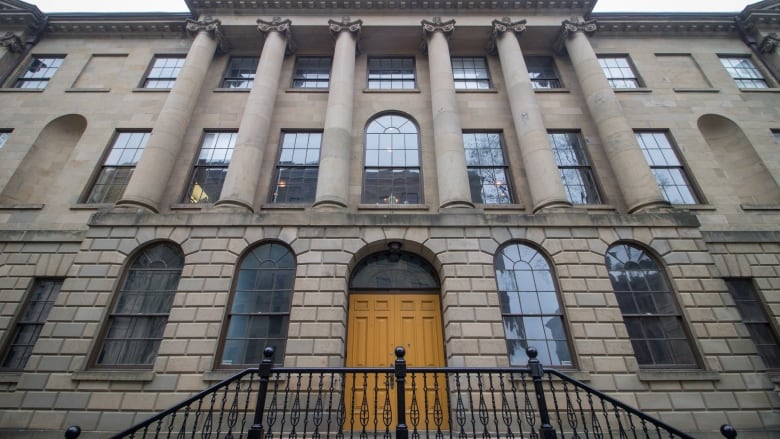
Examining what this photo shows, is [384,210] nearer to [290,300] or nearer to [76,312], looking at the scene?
[290,300]

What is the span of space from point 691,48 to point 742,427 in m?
15.3

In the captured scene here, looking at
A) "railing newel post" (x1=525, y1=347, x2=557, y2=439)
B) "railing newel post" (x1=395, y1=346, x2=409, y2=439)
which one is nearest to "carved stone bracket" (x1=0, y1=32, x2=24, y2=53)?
"railing newel post" (x1=395, y1=346, x2=409, y2=439)

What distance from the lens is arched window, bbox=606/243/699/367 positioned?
8453 mm

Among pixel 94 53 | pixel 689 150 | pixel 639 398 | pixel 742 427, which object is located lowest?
pixel 742 427

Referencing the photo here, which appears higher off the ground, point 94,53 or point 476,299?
point 94,53

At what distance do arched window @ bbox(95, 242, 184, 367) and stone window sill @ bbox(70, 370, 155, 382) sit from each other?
0.39 metres

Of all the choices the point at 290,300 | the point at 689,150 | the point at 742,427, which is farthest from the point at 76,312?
the point at 689,150

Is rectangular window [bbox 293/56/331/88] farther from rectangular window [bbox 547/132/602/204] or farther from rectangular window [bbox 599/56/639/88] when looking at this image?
rectangular window [bbox 599/56/639/88]

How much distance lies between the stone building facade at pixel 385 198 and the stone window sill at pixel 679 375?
54mm

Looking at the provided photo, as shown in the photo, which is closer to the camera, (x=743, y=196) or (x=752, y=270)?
(x=752, y=270)

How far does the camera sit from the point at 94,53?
15289mm

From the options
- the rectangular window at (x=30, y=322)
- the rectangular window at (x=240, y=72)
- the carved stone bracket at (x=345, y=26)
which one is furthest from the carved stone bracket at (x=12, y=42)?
the carved stone bracket at (x=345, y=26)

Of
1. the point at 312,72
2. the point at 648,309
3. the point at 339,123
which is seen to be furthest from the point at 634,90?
the point at 312,72

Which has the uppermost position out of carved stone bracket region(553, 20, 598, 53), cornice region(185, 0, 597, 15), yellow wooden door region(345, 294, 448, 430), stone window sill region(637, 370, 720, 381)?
cornice region(185, 0, 597, 15)
